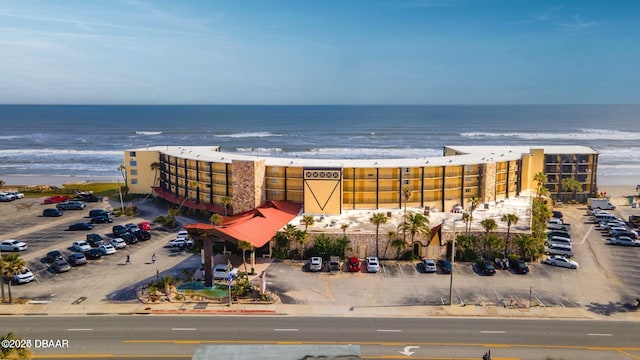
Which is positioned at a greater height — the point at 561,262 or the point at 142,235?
the point at 142,235

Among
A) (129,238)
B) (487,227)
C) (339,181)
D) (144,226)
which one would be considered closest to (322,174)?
(339,181)

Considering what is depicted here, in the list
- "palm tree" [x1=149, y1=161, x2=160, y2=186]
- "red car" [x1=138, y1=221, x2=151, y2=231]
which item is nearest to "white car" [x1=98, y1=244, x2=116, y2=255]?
"red car" [x1=138, y1=221, x2=151, y2=231]

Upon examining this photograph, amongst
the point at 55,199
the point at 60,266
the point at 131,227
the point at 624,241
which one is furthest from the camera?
the point at 55,199

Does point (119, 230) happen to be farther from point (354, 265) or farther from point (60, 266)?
point (354, 265)

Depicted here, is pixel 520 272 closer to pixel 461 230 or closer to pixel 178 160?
pixel 461 230

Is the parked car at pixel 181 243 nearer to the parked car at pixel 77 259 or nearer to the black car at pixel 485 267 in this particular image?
the parked car at pixel 77 259

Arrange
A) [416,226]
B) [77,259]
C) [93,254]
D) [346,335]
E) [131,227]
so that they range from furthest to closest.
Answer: [131,227]
[93,254]
[416,226]
[77,259]
[346,335]

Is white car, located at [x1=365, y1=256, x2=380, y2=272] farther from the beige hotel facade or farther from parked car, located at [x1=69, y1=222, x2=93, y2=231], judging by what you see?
parked car, located at [x1=69, y1=222, x2=93, y2=231]
